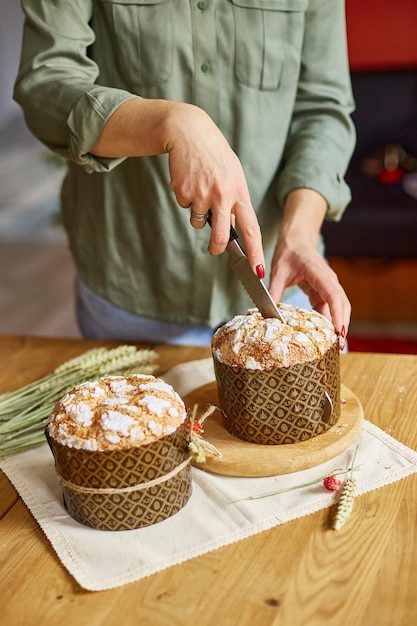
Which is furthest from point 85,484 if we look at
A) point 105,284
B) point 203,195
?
point 105,284

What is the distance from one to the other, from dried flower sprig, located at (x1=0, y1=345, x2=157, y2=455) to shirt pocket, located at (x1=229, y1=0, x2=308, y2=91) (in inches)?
24.3

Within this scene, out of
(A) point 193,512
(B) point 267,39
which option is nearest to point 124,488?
(A) point 193,512

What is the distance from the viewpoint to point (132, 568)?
1.01 meters

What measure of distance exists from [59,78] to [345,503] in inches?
36.2

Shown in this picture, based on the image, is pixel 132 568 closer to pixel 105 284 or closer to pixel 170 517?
pixel 170 517

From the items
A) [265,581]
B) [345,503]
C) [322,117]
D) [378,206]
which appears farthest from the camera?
[378,206]

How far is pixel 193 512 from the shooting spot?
111cm

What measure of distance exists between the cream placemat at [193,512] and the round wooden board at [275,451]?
0.01 metres

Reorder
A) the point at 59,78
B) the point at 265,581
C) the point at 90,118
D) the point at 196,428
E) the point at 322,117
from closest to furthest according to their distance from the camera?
the point at 265,581 → the point at 196,428 → the point at 90,118 → the point at 59,78 → the point at 322,117

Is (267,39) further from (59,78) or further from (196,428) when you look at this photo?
(196,428)

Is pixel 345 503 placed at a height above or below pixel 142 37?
below

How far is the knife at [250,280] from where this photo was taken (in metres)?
1.27

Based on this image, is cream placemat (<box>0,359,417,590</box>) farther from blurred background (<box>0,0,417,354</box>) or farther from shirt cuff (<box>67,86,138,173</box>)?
blurred background (<box>0,0,417,354</box>)

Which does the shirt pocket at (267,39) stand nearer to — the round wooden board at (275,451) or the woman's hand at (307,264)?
the woman's hand at (307,264)
